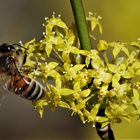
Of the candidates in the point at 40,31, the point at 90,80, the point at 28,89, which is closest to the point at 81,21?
the point at 90,80

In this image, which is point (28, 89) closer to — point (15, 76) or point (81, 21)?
point (15, 76)

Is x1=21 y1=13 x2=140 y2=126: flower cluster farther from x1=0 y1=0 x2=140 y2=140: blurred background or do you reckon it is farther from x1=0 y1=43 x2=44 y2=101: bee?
x1=0 y1=0 x2=140 y2=140: blurred background

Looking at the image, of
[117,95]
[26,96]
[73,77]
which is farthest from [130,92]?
[26,96]

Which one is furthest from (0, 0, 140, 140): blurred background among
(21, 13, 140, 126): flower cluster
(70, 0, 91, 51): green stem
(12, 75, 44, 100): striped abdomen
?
(70, 0, 91, 51): green stem

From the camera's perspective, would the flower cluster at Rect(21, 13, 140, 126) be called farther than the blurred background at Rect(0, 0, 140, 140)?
No

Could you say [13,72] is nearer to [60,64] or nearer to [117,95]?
[60,64]
